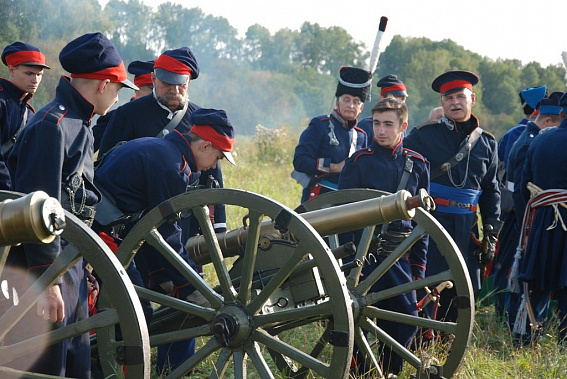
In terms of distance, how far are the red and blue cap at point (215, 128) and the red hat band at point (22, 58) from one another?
241 cm

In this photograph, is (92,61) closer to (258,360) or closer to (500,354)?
(258,360)

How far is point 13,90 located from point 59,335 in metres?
3.28

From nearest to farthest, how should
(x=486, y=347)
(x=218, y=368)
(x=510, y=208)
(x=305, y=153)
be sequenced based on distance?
(x=218, y=368) → (x=486, y=347) → (x=305, y=153) → (x=510, y=208)

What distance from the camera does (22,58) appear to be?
644cm

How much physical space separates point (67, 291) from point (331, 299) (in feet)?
3.58

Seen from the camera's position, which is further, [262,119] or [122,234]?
[262,119]

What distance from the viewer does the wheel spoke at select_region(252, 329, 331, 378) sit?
146 inches

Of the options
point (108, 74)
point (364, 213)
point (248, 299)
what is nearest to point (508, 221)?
point (364, 213)

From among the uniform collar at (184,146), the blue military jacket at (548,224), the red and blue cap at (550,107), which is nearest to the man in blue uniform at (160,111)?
the uniform collar at (184,146)

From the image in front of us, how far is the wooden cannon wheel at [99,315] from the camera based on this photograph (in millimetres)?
3072

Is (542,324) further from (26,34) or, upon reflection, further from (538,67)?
(538,67)

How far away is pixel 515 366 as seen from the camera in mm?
5109

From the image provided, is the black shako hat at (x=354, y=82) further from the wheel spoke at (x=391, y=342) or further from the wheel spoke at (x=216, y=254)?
the wheel spoke at (x=216, y=254)

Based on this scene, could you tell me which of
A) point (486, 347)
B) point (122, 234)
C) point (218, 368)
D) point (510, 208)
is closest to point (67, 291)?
point (218, 368)
